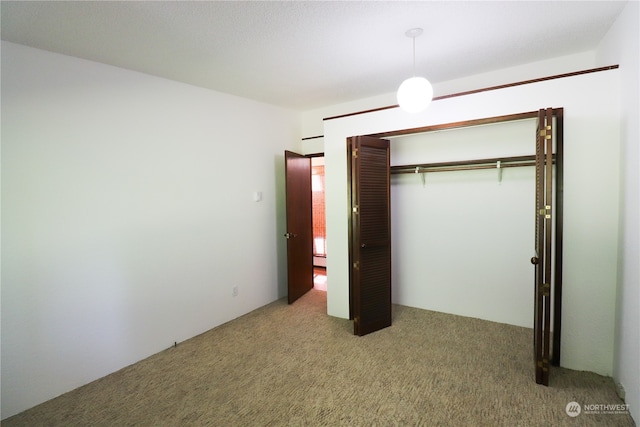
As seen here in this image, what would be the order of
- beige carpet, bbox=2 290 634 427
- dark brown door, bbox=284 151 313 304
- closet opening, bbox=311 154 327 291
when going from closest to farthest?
beige carpet, bbox=2 290 634 427
dark brown door, bbox=284 151 313 304
closet opening, bbox=311 154 327 291

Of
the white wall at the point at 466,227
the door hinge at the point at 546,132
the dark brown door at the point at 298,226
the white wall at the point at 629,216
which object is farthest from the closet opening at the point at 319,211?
the white wall at the point at 629,216

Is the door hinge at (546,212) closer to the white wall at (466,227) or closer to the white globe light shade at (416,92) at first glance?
the white wall at (466,227)

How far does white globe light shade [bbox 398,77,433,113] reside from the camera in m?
2.11

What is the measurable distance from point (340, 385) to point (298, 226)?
219cm

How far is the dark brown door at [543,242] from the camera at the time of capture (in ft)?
6.86

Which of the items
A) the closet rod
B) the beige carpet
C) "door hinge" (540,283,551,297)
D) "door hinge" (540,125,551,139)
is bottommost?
the beige carpet

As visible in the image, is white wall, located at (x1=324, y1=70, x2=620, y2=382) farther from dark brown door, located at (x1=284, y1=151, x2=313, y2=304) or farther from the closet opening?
the closet opening

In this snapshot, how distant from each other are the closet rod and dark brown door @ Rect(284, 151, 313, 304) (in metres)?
1.25

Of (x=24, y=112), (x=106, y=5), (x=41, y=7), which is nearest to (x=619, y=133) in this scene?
(x=106, y=5)

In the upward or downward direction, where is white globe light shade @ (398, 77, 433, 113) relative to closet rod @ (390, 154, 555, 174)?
upward

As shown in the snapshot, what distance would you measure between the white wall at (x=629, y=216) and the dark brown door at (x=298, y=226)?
3016mm

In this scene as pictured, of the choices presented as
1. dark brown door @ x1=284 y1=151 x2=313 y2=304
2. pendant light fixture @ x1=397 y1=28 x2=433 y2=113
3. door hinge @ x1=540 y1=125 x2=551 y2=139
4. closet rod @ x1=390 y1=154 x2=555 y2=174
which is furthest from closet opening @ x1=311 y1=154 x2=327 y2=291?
door hinge @ x1=540 y1=125 x2=551 y2=139

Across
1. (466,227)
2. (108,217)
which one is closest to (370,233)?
(466,227)

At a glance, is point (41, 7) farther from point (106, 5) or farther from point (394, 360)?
point (394, 360)
